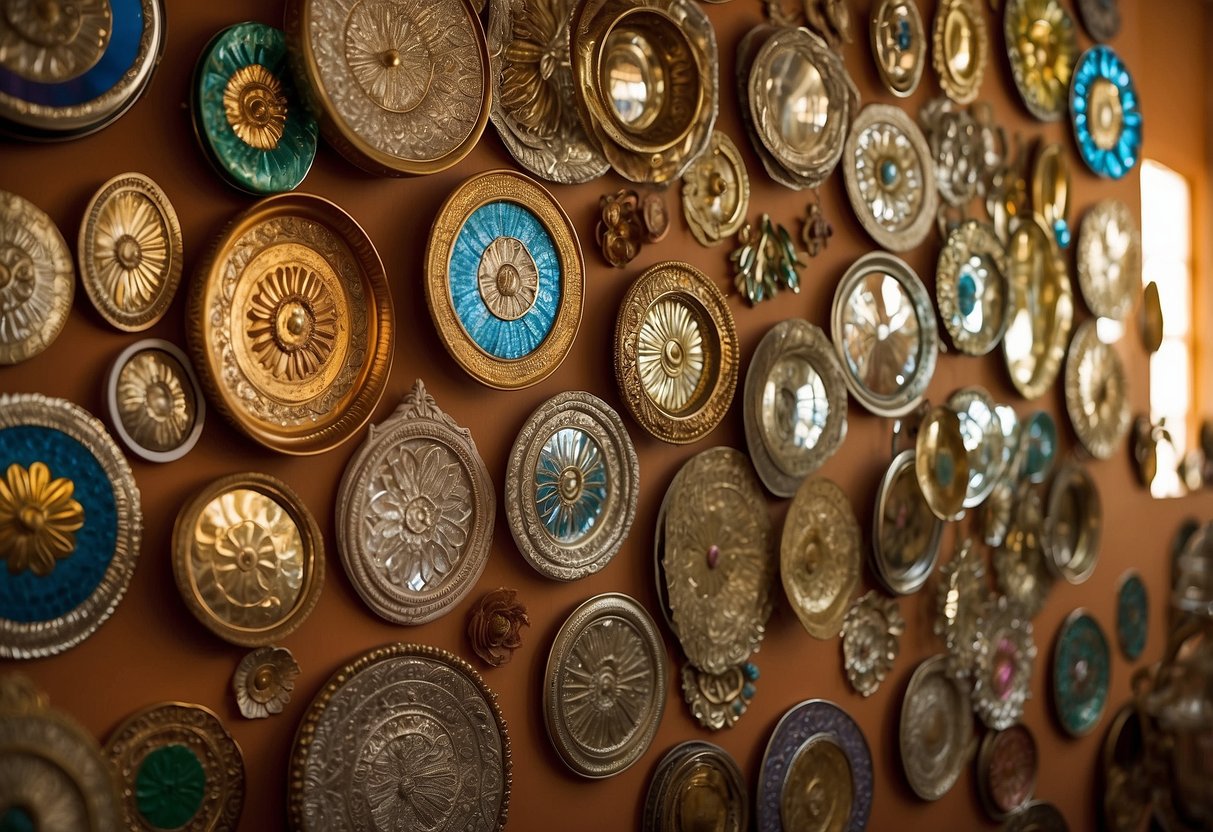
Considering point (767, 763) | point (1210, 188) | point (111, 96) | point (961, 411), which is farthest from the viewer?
point (1210, 188)

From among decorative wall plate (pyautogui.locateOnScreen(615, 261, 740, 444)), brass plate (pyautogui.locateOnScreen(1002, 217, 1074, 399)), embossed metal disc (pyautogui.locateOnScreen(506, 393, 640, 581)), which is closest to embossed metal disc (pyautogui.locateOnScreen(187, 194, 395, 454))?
embossed metal disc (pyautogui.locateOnScreen(506, 393, 640, 581))

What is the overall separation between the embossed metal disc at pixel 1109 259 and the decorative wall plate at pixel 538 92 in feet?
7.29

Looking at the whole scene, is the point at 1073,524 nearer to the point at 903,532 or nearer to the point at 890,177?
the point at 903,532

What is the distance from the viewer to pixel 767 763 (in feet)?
8.75

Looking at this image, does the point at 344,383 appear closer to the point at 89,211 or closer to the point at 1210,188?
the point at 89,211

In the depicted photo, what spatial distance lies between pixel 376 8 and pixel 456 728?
130 centimetres

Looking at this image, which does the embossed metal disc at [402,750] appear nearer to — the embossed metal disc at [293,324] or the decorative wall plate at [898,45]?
the embossed metal disc at [293,324]

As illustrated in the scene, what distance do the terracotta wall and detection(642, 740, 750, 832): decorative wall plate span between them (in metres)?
0.04

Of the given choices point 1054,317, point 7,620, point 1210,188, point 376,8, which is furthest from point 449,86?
point 1210,188

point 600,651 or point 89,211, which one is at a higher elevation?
point 89,211

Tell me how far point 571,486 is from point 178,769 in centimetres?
91

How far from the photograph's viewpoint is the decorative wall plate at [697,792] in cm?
242

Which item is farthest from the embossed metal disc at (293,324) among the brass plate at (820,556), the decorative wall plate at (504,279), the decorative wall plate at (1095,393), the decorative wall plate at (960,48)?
the decorative wall plate at (1095,393)

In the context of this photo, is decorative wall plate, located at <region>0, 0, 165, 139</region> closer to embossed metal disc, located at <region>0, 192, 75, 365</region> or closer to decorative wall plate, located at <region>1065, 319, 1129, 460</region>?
embossed metal disc, located at <region>0, 192, 75, 365</region>
